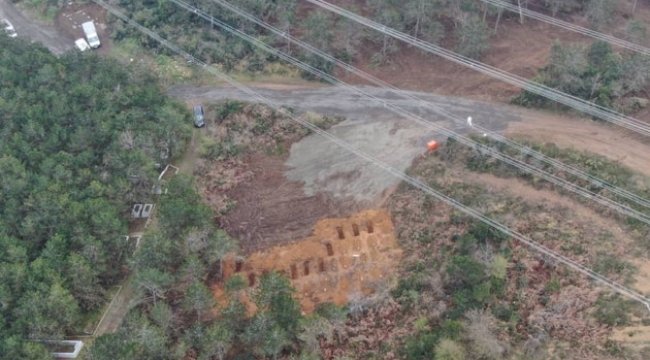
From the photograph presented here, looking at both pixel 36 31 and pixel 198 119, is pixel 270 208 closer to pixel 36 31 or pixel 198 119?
pixel 198 119

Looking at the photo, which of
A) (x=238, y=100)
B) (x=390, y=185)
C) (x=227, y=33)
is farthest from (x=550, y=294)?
(x=227, y=33)

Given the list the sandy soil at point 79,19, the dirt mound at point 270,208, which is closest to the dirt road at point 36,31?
the sandy soil at point 79,19

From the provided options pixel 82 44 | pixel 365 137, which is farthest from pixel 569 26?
pixel 82 44

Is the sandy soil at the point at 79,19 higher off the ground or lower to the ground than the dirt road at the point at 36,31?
higher

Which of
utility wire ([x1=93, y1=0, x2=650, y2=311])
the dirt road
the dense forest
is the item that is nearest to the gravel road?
utility wire ([x1=93, y1=0, x2=650, y2=311])

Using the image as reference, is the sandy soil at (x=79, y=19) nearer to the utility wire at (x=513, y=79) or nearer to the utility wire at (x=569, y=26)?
the utility wire at (x=513, y=79)

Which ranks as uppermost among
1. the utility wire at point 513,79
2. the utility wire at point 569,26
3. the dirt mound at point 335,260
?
the utility wire at point 569,26
